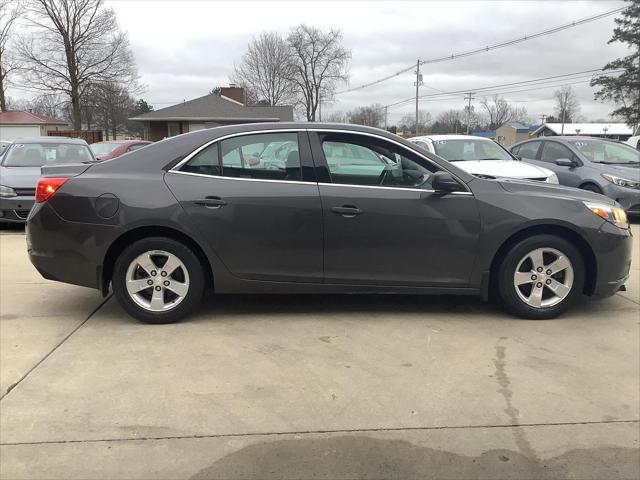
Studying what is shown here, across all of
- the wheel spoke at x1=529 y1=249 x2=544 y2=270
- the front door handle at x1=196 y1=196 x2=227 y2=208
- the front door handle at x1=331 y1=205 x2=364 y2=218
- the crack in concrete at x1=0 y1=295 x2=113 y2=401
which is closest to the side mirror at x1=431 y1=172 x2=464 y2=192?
the front door handle at x1=331 y1=205 x2=364 y2=218

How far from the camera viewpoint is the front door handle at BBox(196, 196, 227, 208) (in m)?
4.19

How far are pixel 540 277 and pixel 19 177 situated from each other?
8100 millimetres

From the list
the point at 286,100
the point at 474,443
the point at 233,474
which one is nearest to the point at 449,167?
the point at 474,443

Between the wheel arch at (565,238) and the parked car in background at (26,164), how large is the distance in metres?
7.25

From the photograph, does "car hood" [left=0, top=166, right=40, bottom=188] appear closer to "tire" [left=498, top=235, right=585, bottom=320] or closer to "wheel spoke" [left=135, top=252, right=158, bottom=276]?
"wheel spoke" [left=135, top=252, right=158, bottom=276]

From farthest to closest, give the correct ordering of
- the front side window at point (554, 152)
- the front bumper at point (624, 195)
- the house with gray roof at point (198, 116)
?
the house with gray roof at point (198, 116), the front side window at point (554, 152), the front bumper at point (624, 195)

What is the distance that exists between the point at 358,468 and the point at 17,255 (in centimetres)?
609

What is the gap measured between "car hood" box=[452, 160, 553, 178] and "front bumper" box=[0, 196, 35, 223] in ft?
22.3

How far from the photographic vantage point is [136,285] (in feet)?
14.0

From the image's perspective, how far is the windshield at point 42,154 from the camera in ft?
32.4

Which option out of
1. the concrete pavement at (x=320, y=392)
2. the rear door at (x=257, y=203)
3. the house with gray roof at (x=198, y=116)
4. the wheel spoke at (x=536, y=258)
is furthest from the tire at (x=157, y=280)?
the house with gray roof at (x=198, y=116)

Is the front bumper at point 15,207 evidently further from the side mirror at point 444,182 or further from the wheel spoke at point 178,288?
the side mirror at point 444,182

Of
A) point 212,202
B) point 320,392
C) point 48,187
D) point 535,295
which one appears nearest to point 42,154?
point 48,187

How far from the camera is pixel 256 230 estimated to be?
4.23 meters
